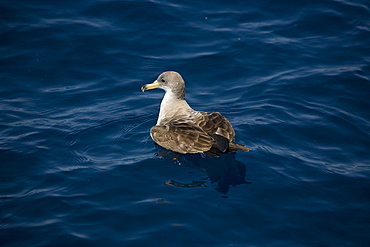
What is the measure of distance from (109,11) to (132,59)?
234 centimetres

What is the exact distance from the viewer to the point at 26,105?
10.0 m

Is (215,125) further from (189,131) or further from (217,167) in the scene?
(217,167)

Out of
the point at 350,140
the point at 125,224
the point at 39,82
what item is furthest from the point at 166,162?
the point at 39,82

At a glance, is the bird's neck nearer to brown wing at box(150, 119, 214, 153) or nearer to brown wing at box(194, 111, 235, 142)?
brown wing at box(150, 119, 214, 153)

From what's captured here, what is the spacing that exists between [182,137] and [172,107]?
140cm

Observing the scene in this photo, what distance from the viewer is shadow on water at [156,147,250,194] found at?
7734mm

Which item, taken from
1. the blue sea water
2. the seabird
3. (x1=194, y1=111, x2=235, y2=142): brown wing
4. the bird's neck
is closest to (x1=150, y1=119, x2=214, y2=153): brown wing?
the seabird

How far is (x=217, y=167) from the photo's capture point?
8.36 m

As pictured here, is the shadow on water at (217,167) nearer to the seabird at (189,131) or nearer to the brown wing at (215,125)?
the seabird at (189,131)

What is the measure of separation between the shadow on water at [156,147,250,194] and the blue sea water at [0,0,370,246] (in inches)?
1.4

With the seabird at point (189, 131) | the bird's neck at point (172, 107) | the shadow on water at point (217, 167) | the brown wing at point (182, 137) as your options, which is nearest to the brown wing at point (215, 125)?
the seabird at point (189, 131)

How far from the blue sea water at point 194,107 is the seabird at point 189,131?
1.17ft

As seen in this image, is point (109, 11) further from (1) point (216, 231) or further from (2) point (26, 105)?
(1) point (216, 231)

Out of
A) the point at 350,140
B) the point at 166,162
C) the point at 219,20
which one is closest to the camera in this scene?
the point at 166,162
